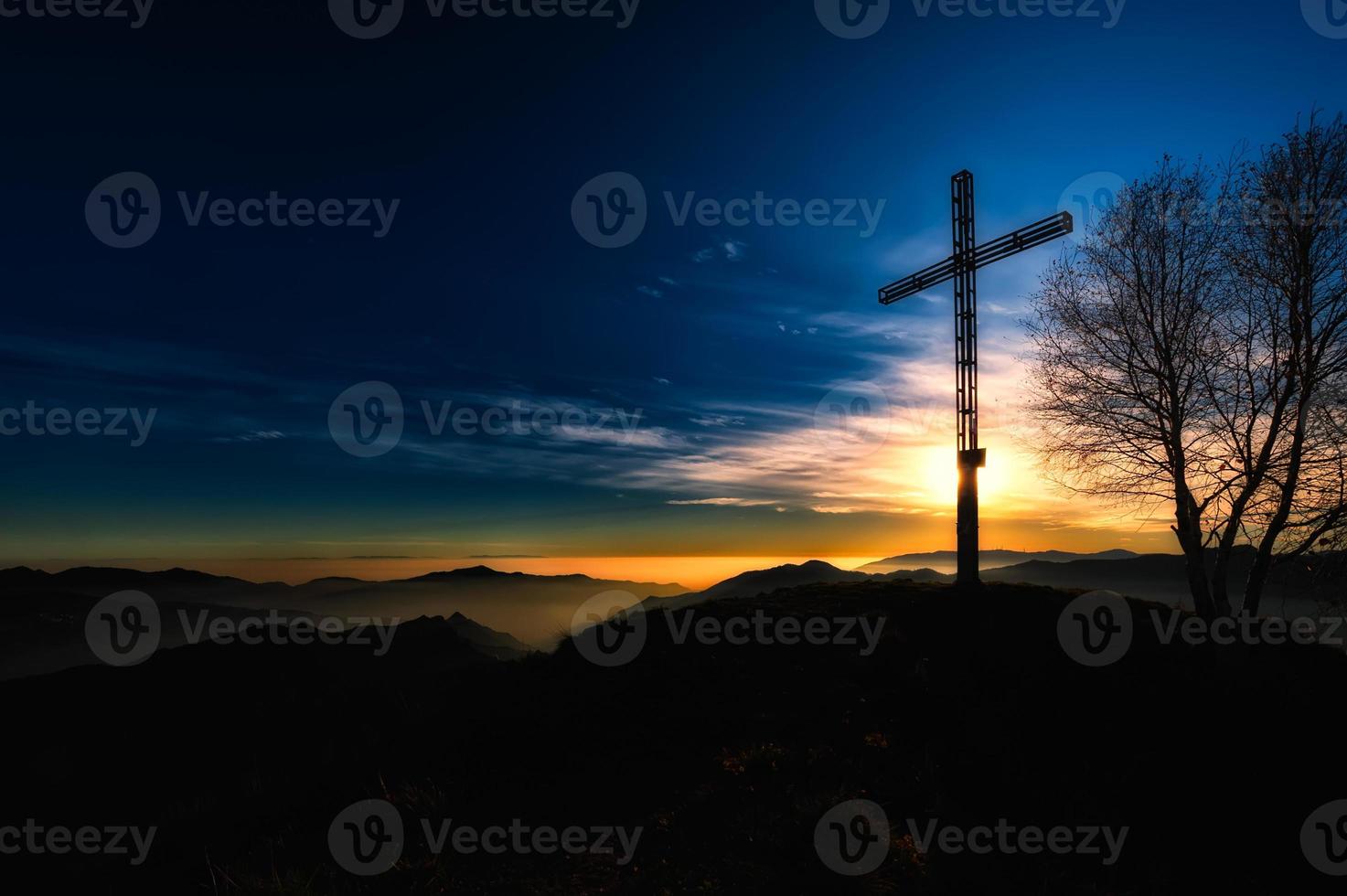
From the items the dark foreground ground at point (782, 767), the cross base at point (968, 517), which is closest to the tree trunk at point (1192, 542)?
the dark foreground ground at point (782, 767)

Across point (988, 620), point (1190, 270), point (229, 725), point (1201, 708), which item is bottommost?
point (229, 725)

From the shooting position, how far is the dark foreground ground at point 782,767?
24.4ft

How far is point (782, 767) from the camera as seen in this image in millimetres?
9500

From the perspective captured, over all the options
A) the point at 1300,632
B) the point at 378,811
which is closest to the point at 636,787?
the point at 378,811

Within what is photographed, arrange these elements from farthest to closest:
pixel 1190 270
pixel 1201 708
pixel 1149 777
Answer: pixel 1190 270 < pixel 1201 708 < pixel 1149 777

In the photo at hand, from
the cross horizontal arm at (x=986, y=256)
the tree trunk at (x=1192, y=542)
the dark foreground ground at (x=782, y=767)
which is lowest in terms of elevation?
the dark foreground ground at (x=782, y=767)

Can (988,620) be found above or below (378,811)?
above

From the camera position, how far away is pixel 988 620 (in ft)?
56.1

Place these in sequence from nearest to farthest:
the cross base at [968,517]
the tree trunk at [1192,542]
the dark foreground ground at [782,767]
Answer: the dark foreground ground at [782,767]
the tree trunk at [1192,542]
the cross base at [968,517]

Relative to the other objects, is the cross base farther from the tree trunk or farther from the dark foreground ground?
the tree trunk

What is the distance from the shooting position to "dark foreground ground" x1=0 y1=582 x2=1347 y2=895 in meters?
7.44

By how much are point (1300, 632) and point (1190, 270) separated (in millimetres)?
9782

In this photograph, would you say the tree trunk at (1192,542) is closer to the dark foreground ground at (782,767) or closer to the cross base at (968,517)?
the dark foreground ground at (782,767)

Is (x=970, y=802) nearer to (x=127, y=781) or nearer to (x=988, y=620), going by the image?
(x=988, y=620)
